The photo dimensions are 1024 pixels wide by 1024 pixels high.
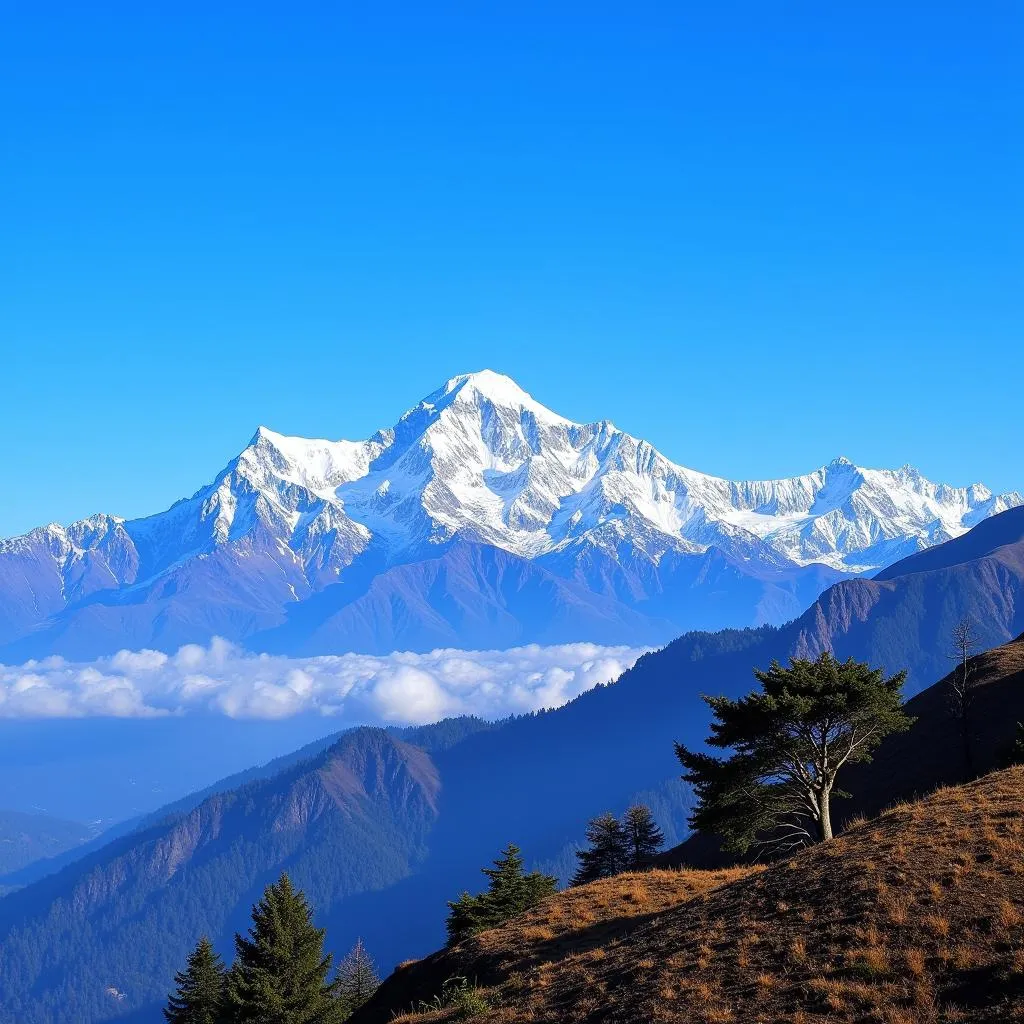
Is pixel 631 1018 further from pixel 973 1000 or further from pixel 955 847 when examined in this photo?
pixel 955 847

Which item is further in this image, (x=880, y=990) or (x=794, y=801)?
(x=794, y=801)

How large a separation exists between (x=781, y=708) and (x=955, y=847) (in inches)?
498

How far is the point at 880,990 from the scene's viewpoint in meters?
21.0

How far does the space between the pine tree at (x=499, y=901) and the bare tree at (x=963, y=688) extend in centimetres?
3176

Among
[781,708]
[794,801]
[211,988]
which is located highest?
[781,708]

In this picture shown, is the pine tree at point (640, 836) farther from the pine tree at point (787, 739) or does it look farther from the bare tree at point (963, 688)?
the pine tree at point (787, 739)

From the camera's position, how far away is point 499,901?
215 ft

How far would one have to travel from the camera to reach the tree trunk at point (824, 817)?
135 ft

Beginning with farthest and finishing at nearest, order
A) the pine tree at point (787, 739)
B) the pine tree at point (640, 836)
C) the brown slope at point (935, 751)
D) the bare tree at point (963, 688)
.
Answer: the pine tree at point (640, 836) → the brown slope at point (935, 751) → the bare tree at point (963, 688) → the pine tree at point (787, 739)

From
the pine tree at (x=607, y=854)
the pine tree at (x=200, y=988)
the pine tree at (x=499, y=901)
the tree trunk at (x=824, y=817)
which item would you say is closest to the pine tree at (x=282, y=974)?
the pine tree at (x=499, y=901)

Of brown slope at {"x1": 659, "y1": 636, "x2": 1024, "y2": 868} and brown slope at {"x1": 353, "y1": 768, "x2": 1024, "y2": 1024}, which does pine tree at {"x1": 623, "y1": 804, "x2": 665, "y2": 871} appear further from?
brown slope at {"x1": 353, "y1": 768, "x2": 1024, "y2": 1024}

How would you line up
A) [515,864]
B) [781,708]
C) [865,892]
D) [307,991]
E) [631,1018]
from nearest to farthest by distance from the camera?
1. [631,1018]
2. [865,892]
3. [781,708]
4. [307,991]
5. [515,864]

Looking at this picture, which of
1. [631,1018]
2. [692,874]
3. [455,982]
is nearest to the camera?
[631,1018]

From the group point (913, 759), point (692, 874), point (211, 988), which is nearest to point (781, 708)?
point (692, 874)
